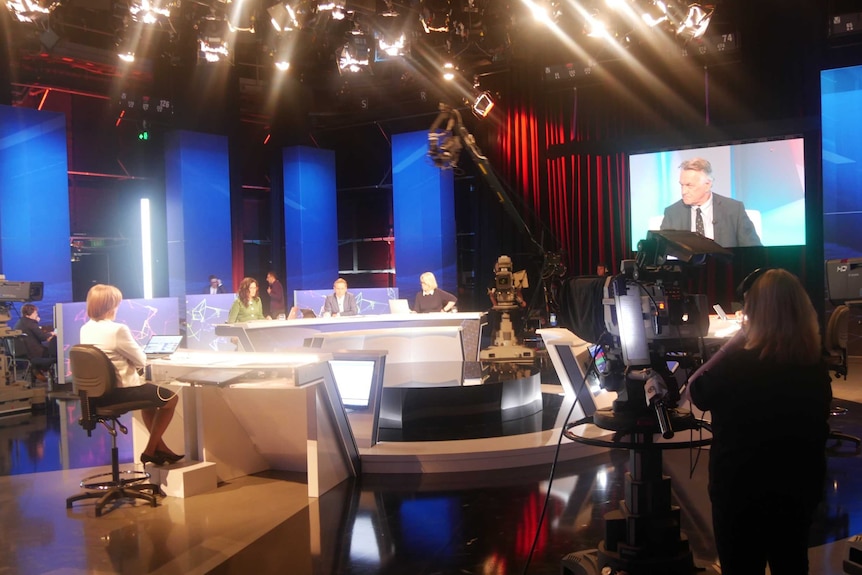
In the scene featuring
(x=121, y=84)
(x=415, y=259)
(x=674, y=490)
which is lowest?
(x=674, y=490)

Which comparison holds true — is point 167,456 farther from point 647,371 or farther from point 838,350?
point 838,350

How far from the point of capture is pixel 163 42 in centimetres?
922

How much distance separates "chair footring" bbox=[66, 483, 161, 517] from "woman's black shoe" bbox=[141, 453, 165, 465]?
224mm

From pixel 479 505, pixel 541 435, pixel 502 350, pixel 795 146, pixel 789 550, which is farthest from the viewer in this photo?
pixel 795 146

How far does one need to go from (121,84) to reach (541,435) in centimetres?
879

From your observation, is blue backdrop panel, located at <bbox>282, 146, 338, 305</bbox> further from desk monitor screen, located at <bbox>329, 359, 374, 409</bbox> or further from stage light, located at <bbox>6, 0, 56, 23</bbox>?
desk monitor screen, located at <bbox>329, 359, 374, 409</bbox>

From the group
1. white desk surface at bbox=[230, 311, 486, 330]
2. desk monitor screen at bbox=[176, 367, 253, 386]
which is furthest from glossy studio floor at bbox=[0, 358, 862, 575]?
white desk surface at bbox=[230, 311, 486, 330]

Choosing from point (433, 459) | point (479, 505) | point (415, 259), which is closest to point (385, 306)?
point (415, 259)

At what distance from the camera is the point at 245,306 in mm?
7664

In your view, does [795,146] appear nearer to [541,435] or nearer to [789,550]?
[541,435]

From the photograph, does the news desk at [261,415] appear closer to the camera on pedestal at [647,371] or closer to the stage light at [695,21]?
the camera on pedestal at [647,371]

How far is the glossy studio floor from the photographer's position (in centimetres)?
310

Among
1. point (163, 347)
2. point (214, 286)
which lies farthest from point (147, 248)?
point (163, 347)

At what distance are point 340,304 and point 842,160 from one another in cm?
621
